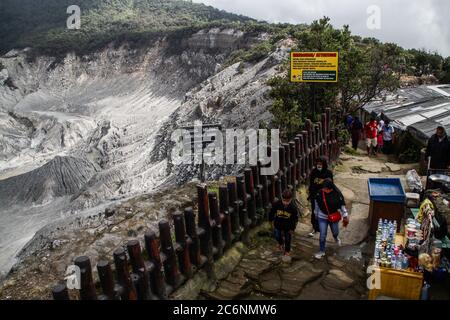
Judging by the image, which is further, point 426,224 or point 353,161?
point 353,161

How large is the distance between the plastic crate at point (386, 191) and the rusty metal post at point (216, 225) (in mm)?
2921

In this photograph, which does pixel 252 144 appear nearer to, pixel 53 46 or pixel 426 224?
pixel 426 224

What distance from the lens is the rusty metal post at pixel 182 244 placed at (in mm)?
4945

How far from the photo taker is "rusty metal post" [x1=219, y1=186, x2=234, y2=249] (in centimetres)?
580

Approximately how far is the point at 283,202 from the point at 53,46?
7315 centimetres

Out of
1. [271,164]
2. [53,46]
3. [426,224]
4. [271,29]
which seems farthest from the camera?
[53,46]

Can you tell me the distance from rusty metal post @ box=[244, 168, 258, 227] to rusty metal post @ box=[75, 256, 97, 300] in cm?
295

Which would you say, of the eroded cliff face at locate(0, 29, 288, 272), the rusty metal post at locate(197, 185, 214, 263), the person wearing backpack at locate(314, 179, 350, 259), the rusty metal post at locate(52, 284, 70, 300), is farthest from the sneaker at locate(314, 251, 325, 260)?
the eroded cliff face at locate(0, 29, 288, 272)

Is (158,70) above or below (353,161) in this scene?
above

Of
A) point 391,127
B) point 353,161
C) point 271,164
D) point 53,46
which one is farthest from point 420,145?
point 53,46

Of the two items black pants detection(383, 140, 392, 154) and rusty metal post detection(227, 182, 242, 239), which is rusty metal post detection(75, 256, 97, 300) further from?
Answer: black pants detection(383, 140, 392, 154)

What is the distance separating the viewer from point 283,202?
6.44m

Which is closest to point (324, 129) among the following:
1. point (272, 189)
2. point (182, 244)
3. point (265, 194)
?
point (272, 189)

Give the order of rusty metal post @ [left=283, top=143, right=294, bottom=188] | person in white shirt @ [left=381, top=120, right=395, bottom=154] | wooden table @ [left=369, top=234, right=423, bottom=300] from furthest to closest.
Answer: person in white shirt @ [left=381, top=120, right=395, bottom=154] < rusty metal post @ [left=283, top=143, right=294, bottom=188] < wooden table @ [left=369, top=234, right=423, bottom=300]
